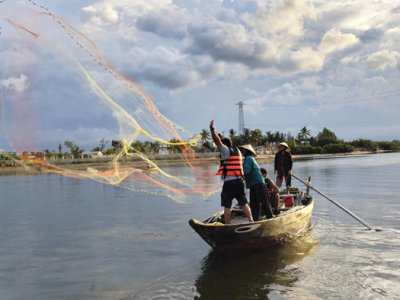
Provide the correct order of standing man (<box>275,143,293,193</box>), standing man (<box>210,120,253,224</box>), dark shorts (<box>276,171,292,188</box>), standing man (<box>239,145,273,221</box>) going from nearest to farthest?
standing man (<box>210,120,253,224</box>), standing man (<box>239,145,273,221</box>), standing man (<box>275,143,293,193</box>), dark shorts (<box>276,171,292,188</box>)

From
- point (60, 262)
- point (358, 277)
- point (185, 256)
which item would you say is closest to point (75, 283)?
point (60, 262)

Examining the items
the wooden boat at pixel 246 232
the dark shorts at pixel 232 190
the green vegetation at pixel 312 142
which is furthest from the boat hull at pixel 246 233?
the green vegetation at pixel 312 142

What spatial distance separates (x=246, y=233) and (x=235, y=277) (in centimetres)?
118

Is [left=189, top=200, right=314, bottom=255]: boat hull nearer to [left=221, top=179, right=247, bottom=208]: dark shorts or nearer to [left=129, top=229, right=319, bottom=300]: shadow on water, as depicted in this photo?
[left=129, top=229, right=319, bottom=300]: shadow on water

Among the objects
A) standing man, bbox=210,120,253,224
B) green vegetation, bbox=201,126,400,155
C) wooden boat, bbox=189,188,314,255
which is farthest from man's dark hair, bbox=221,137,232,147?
green vegetation, bbox=201,126,400,155

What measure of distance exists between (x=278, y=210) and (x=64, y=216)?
11.0 meters

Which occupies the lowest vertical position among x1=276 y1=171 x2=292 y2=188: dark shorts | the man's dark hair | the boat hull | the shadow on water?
the shadow on water

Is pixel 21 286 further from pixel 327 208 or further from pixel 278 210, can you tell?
pixel 327 208

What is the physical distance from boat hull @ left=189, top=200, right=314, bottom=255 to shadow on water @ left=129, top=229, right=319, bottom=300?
320 millimetres

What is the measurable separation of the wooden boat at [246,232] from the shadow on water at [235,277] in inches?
13.1

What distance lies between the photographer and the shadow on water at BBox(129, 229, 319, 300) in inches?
281

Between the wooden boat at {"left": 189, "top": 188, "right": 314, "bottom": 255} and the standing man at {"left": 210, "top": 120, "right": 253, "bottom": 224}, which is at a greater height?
the standing man at {"left": 210, "top": 120, "right": 253, "bottom": 224}

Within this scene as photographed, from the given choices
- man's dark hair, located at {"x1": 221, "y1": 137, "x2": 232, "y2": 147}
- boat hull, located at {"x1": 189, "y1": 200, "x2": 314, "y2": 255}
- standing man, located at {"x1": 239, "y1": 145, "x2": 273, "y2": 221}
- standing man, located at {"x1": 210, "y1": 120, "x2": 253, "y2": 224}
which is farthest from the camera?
standing man, located at {"x1": 239, "y1": 145, "x2": 273, "y2": 221}

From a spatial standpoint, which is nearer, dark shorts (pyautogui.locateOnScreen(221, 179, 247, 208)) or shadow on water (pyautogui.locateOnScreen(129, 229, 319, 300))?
shadow on water (pyautogui.locateOnScreen(129, 229, 319, 300))
